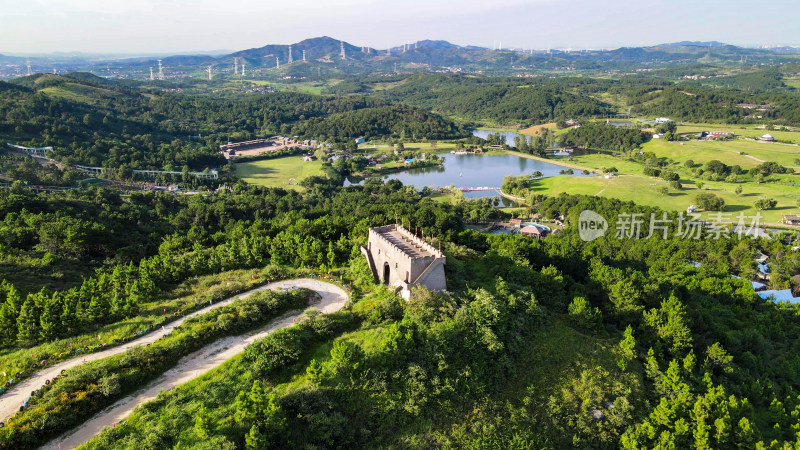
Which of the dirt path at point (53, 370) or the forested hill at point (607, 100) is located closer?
the dirt path at point (53, 370)

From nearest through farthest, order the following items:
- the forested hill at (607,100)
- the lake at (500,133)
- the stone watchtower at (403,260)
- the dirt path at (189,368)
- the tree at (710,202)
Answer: the dirt path at (189,368)
the stone watchtower at (403,260)
the tree at (710,202)
the forested hill at (607,100)
the lake at (500,133)

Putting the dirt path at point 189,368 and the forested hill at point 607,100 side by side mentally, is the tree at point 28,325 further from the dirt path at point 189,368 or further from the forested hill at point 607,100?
the forested hill at point 607,100

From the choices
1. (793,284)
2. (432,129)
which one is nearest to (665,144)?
(432,129)

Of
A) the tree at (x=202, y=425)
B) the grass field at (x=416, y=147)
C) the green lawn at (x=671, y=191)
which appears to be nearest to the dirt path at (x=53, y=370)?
the tree at (x=202, y=425)

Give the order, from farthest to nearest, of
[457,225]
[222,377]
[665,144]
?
[665,144]
[457,225]
[222,377]

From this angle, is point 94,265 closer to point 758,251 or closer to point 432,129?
point 758,251

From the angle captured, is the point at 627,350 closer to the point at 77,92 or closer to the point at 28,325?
the point at 28,325

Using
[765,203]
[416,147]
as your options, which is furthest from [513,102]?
[765,203]

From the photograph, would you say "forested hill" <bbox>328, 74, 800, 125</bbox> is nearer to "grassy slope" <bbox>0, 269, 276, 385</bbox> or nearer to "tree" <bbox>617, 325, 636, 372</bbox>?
"tree" <bbox>617, 325, 636, 372</bbox>
